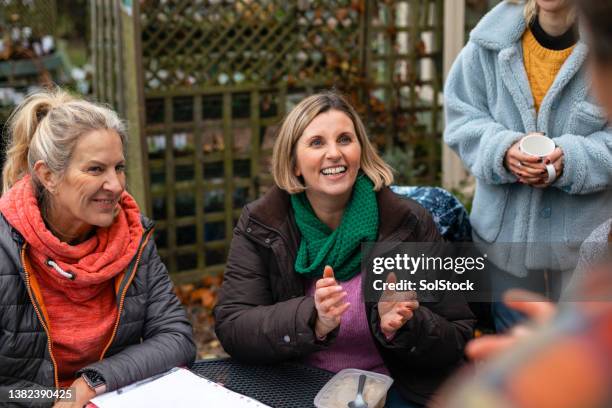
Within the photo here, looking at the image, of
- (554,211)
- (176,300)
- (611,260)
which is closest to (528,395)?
(611,260)

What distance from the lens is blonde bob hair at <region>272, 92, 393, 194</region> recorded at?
2676 millimetres

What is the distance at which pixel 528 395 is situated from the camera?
0.58 meters

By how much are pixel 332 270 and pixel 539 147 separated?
918 millimetres

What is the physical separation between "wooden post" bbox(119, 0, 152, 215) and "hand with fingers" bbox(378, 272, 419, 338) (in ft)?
9.37

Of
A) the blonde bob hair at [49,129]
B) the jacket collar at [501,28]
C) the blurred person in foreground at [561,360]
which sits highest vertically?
the jacket collar at [501,28]

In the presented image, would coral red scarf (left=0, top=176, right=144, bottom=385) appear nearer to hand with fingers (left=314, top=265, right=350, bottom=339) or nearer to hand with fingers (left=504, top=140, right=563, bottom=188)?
hand with fingers (left=314, top=265, right=350, bottom=339)

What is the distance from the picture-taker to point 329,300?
2.12 m

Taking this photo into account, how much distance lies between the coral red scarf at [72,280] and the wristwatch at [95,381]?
0.70 ft

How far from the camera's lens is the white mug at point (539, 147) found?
257cm

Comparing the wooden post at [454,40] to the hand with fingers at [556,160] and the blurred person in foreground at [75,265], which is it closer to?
the hand with fingers at [556,160]

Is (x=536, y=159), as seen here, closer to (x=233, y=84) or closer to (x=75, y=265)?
(x=75, y=265)

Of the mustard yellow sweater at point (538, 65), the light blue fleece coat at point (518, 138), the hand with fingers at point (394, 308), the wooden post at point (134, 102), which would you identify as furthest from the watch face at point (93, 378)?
the wooden post at point (134, 102)

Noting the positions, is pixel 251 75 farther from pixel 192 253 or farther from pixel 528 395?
pixel 528 395

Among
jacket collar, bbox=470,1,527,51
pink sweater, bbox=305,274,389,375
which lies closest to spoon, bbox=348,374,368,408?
pink sweater, bbox=305,274,389,375
